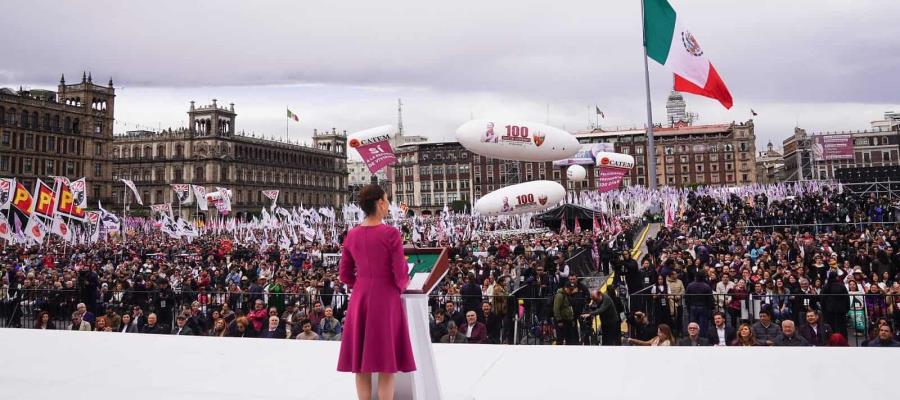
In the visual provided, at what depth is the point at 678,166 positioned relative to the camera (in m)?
106

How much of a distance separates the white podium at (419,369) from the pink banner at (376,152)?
13706 mm

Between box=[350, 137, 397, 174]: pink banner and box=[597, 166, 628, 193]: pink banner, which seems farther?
box=[597, 166, 628, 193]: pink banner

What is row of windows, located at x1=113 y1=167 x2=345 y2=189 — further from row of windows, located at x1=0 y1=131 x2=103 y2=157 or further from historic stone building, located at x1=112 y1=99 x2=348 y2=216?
row of windows, located at x1=0 y1=131 x2=103 y2=157

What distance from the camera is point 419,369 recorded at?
416 cm

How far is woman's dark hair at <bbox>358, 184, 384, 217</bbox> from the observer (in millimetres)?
3926

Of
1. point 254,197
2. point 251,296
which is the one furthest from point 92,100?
point 251,296

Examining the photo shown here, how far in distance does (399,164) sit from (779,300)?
352 ft

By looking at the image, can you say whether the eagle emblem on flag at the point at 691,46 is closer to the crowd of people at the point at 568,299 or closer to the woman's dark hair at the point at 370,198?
the crowd of people at the point at 568,299

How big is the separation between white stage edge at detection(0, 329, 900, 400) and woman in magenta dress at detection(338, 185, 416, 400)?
942 mm

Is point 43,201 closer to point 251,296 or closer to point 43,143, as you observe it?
point 251,296

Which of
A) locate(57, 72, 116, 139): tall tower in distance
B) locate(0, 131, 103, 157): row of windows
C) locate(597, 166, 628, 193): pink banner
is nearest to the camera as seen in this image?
locate(597, 166, 628, 193): pink banner

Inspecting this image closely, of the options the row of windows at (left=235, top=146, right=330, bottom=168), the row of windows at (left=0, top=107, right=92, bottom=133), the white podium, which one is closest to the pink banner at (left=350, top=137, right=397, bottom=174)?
the white podium

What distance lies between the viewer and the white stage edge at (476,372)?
5000 millimetres

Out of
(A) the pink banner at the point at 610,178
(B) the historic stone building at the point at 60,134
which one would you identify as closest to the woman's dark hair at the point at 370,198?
(A) the pink banner at the point at 610,178
